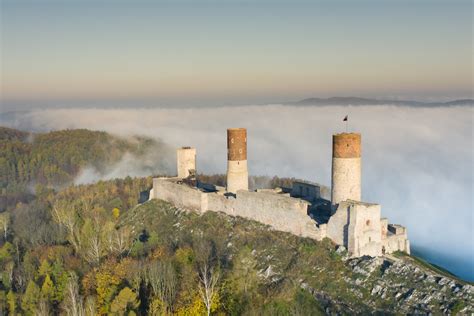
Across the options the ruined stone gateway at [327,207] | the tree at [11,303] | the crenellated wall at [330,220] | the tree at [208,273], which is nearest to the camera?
the tree at [208,273]

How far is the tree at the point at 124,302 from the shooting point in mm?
29750

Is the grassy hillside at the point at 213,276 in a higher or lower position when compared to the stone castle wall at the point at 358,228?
lower

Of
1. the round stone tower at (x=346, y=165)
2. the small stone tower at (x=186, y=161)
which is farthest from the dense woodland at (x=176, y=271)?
the small stone tower at (x=186, y=161)

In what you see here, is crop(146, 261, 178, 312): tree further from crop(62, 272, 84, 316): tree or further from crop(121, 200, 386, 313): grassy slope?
crop(62, 272, 84, 316): tree

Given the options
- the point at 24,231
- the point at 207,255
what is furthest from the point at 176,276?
the point at 24,231

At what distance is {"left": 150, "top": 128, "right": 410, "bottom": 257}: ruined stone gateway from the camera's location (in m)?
31.4

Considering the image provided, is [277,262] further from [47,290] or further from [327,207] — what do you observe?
[47,290]

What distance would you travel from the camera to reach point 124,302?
29.9 metres

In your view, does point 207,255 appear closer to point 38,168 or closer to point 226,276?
point 226,276

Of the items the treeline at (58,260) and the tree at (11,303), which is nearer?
the treeline at (58,260)

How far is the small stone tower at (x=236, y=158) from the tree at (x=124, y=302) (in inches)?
603

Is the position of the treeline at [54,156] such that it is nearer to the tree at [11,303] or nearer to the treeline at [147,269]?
the treeline at [147,269]

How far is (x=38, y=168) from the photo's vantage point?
115938 mm

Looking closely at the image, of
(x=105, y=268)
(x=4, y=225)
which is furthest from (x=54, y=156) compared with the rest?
(x=105, y=268)
